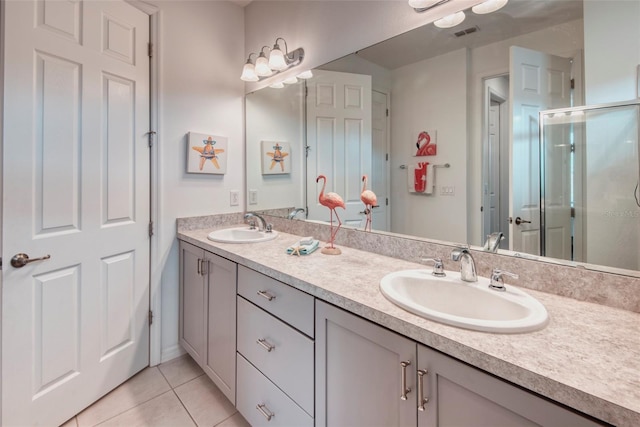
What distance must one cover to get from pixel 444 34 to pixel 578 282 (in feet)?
3.58

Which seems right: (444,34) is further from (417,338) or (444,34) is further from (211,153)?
(211,153)

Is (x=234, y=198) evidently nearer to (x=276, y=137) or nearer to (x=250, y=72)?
(x=276, y=137)

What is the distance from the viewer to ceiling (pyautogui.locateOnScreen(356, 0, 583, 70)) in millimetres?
1018

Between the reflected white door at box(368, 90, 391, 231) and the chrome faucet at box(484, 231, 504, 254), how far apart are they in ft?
1.52

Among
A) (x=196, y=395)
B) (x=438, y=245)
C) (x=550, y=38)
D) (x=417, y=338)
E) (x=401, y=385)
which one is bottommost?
(x=196, y=395)

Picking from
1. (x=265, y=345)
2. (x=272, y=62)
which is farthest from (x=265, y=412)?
(x=272, y=62)

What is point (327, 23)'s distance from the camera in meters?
1.74

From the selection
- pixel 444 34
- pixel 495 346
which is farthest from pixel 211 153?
pixel 495 346

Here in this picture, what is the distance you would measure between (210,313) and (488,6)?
1941 mm

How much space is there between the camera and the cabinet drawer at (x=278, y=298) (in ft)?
3.54

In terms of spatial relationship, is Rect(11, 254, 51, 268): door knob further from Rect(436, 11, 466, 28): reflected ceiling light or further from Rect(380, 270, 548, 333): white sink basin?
Rect(436, 11, 466, 28): reflected ceiling light

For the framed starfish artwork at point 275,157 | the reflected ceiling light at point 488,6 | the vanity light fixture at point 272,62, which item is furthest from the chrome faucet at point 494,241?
the vanity light fixture at point 272,62

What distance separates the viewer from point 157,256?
192 centimetres

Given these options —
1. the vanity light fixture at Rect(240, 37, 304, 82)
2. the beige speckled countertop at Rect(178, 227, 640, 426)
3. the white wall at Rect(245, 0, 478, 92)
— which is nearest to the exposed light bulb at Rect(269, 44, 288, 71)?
the vanity light fixture at Rect(240, 37, 304, 82)
